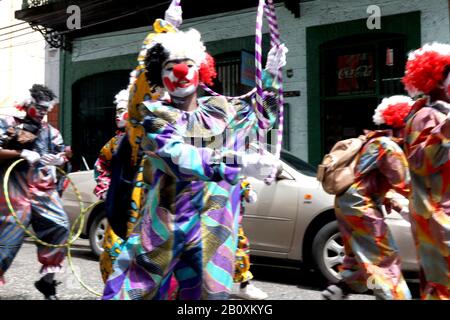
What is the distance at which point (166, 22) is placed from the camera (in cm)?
370

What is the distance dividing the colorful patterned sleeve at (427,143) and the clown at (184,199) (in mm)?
1242

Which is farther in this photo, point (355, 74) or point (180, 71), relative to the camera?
point (355, 74)

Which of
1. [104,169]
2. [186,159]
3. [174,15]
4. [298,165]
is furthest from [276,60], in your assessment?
[298,165]

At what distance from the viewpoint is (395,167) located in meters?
3.99

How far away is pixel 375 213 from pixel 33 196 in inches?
113

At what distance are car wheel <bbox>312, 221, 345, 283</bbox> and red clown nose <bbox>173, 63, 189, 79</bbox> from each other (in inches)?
128

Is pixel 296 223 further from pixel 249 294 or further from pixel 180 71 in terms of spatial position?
pixel 180 71

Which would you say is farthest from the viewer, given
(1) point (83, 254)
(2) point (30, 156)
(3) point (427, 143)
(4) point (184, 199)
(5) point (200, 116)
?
(1) point (83, 254)

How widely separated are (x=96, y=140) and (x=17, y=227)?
1057cm

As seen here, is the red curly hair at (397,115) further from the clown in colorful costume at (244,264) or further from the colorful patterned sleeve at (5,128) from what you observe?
the colorful patterned sleeve at (5,128)

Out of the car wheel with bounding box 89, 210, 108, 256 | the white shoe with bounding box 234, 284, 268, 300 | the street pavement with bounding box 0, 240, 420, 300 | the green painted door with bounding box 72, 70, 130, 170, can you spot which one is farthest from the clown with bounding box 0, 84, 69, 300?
the green painted door with bounding box 72, 70, 130, 170

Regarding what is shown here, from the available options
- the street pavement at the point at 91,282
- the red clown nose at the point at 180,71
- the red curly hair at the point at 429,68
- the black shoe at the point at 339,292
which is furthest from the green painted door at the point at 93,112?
the red clown nose at the point at 180,71

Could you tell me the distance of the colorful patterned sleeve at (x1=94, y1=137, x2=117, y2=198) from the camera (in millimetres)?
5023

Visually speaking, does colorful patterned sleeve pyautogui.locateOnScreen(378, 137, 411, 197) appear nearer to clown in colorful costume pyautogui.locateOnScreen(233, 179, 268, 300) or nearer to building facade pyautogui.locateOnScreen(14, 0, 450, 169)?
clown in colorful costume pyautogui.locateOnScreen(233, 179, 268, 300)
